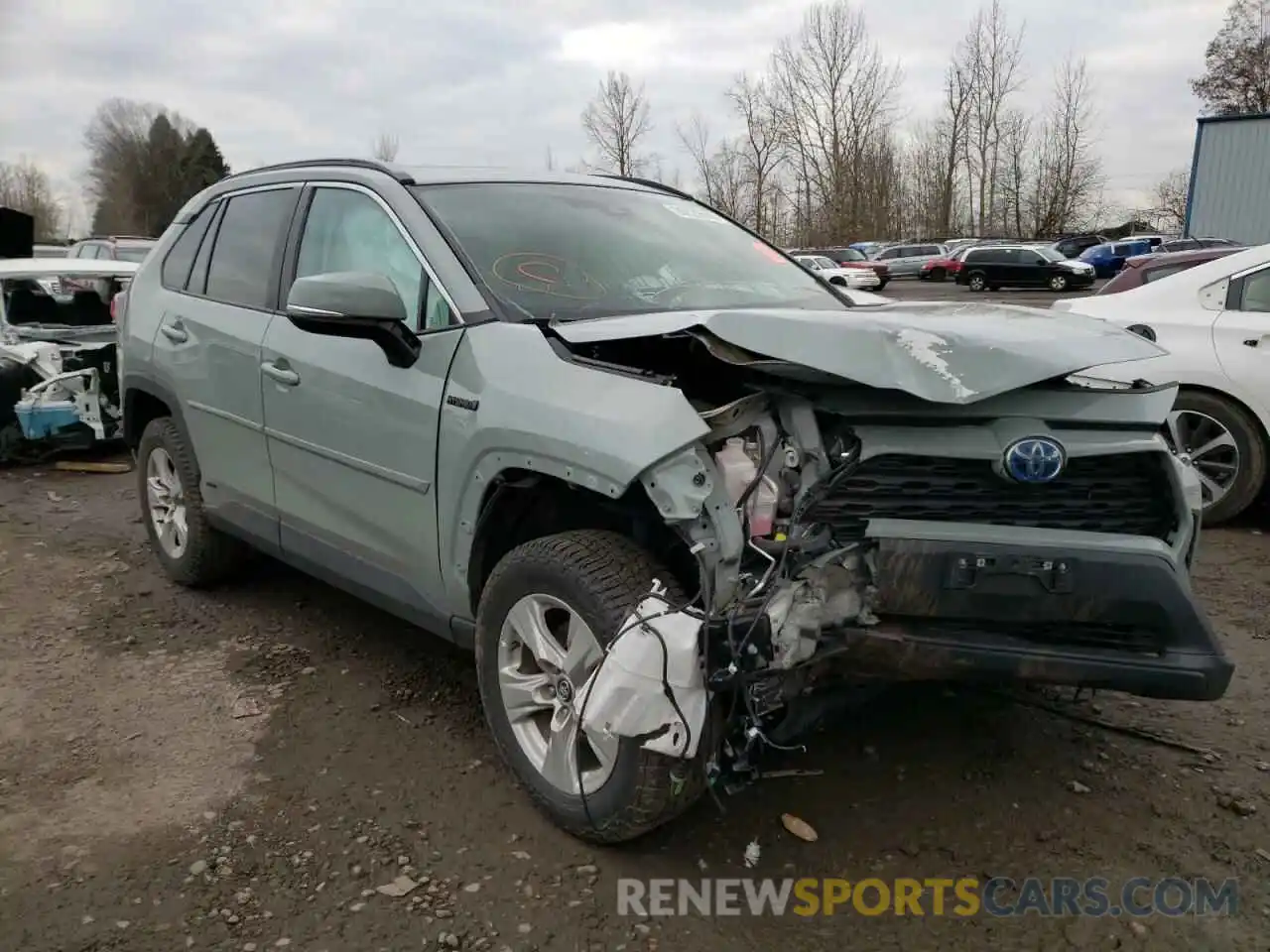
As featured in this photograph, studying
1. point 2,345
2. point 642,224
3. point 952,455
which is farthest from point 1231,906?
point 2,345

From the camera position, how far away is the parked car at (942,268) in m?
40.9

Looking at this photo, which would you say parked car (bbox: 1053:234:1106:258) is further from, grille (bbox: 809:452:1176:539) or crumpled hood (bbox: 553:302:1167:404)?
grille (bbox: 809:452:1176:539)

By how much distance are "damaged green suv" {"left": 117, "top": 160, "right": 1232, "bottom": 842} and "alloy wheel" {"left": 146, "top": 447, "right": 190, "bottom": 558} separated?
5.13 feet

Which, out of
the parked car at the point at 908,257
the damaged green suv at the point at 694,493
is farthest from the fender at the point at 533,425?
the parked car at the point at 908,257

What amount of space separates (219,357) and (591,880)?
2.66 m

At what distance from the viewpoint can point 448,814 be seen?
3.00m

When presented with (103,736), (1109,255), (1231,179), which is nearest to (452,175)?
(103,736)

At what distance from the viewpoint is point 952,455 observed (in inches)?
98.3

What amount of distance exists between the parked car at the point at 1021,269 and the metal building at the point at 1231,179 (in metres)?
4.19

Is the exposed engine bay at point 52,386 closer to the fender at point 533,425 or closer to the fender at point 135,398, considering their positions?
the fender at point 135,398

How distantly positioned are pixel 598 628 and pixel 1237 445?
457cm

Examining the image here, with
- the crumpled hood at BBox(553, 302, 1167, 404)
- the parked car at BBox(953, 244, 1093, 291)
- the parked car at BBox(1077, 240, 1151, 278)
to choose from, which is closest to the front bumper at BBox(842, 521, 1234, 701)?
the crumpled hood at BBox(553, 302, 1167, 404)

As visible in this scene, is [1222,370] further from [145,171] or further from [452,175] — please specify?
[145,171]

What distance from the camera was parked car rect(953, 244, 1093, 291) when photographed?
114 ft
